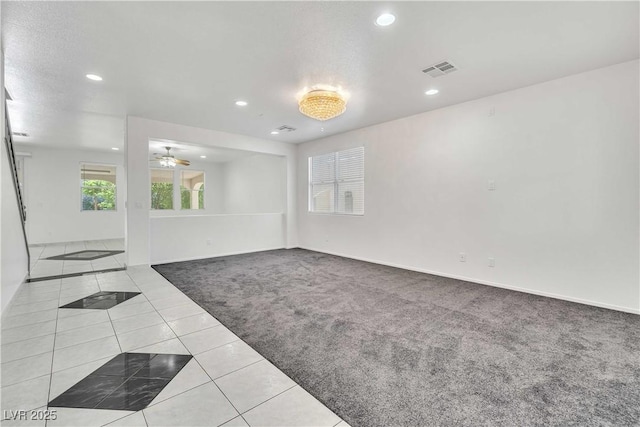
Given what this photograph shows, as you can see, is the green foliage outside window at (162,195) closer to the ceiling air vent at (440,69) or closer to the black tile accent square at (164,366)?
the black tile accent square at (164,366)

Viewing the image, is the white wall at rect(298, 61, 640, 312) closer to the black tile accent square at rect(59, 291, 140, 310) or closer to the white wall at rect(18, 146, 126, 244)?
the black tile accent square at rect(59, 291, 140, 310)

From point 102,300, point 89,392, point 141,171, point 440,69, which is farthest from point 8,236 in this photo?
point 440,69

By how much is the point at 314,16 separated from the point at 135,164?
4211mm

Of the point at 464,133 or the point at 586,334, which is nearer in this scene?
the point at 586,334

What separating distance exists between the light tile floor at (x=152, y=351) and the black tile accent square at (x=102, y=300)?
0.12m

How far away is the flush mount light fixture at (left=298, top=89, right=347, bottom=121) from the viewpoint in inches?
139

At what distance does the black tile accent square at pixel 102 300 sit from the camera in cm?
310

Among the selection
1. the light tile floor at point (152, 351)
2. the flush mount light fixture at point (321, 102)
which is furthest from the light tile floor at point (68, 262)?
the flush mount light fixture at point (321, 102)

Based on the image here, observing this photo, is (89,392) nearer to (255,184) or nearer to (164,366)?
(164,366)

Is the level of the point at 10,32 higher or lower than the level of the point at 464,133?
higher

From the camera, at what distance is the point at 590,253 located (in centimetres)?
319

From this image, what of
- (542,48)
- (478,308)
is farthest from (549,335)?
(542,48)

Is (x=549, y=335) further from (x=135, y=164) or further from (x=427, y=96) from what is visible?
(x=135, y=164)

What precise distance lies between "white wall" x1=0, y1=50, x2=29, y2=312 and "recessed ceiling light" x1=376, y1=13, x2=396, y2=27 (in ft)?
11.9
